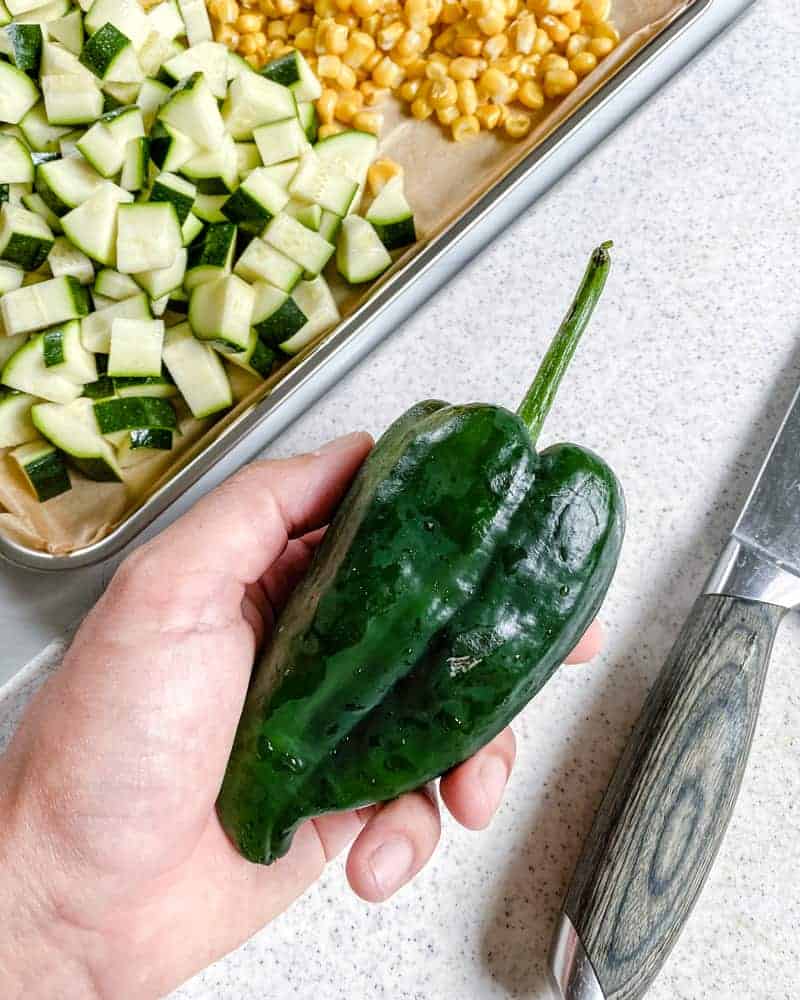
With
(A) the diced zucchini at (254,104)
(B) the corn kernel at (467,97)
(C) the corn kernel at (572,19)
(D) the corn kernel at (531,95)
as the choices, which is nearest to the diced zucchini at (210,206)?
(A) the diced zucchini at (254,104)

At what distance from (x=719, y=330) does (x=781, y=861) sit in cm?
83

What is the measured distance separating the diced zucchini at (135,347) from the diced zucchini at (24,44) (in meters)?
0.49

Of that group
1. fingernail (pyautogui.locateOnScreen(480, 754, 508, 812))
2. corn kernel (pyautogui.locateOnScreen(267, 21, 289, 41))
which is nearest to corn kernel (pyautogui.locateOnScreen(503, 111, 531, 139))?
corn kernel (pyautogui.locateOnScreen(267, 21, 289, 41))

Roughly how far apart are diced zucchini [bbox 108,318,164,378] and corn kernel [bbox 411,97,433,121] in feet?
1.94

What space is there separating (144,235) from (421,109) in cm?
54

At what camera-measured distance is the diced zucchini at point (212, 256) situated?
4.88ft

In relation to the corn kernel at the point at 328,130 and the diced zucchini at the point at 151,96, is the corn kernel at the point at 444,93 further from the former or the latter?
the diced zucchini at the point at 151,96

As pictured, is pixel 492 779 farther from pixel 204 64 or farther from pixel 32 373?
pixel 204 64

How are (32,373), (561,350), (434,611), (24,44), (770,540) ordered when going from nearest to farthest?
(434,611) → (561,350) → (770,540) → (32,373) → (24,44)

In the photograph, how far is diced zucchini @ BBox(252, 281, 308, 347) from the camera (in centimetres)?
147

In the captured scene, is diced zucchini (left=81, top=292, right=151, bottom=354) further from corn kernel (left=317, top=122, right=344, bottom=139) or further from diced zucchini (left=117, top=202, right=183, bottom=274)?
corn kernel (left=317, top=122, right=344, bottom=139)

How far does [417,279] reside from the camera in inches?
57.1

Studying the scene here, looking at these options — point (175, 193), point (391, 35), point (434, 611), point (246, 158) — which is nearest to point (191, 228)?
point (175, 193)

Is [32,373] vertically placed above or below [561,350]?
below
